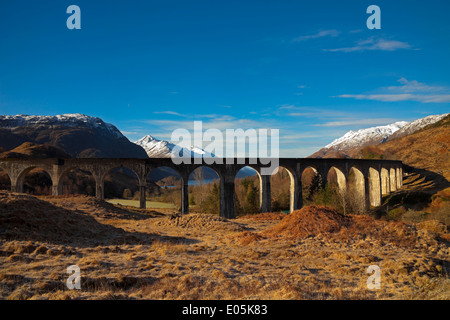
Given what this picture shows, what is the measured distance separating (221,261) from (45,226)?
11299 mm

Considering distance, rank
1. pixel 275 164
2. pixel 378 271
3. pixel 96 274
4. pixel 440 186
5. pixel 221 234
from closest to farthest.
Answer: pixel 96 274 < pixel 378 271 < pixel 221 234 < pixel 275 164 < pixel 440 186

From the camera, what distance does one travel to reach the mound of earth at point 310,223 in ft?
63.4

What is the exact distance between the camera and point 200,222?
86.6ft

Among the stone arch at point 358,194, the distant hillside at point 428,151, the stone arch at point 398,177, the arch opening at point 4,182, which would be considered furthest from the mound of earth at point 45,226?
the distant hillside at point 428,151

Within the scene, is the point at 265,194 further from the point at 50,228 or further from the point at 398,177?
the point at 398,177

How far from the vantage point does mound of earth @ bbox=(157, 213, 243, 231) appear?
25.0m

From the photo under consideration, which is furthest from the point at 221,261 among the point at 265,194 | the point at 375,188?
the point at 375,188

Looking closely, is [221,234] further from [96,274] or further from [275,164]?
[275,164]

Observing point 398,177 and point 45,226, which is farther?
point 398,177

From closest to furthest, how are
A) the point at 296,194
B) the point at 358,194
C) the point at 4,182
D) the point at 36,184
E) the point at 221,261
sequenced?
the point at 221,261 → the point at 296,194 → the point at 358,194 → the point at 4,182 → the point at 36,184
